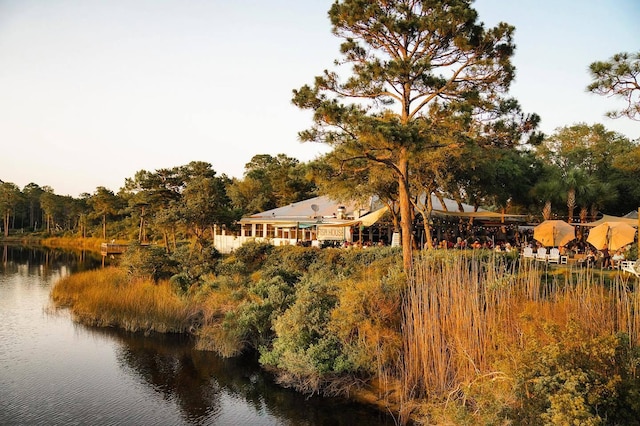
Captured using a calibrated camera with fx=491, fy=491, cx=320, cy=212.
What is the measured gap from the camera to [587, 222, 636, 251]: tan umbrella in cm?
1494

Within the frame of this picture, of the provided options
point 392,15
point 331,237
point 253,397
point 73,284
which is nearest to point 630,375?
point 253,397

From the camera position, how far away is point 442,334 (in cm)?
883

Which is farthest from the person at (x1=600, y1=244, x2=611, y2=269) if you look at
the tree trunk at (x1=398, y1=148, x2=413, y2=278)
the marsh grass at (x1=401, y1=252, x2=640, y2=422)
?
the marsh grass at (x1=401, y1=252, x2=640, y2=422)

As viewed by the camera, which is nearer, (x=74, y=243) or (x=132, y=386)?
(x=132, y=386)

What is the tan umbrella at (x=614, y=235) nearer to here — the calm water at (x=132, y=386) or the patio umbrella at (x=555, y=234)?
the patio umbrella at (x=555, y=234)

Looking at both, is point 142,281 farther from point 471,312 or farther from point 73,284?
point 471,312

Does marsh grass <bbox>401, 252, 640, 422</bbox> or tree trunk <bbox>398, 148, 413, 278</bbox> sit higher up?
tree trunk <bbox>398, 148, 413, 278</bbox>

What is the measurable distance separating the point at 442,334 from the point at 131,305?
450 inches

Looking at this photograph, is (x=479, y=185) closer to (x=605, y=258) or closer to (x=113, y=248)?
(x=605, y=258)

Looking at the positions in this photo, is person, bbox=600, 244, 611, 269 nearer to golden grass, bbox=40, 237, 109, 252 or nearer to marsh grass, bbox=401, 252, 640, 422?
marsh grass, bbox=401, 252, 640, 422

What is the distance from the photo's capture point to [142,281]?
1884cm

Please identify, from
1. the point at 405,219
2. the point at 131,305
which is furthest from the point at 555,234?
the point at 131,305

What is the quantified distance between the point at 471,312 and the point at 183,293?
37.7 feet

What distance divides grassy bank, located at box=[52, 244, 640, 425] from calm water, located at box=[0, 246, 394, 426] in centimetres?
62
